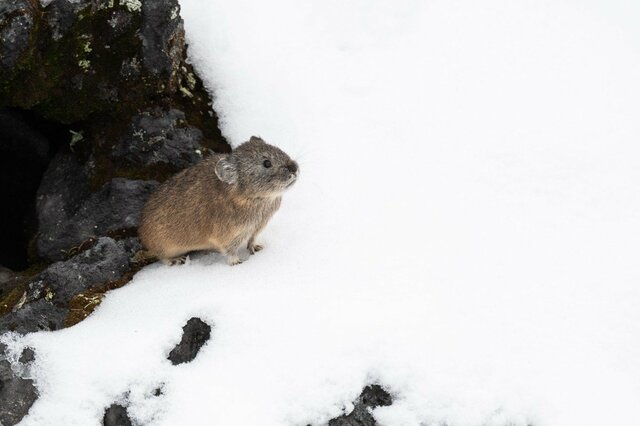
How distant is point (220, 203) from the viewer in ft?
26.5

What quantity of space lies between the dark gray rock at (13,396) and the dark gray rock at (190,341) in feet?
3.87

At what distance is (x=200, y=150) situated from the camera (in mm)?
8930

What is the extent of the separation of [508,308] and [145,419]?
3339 millimetres

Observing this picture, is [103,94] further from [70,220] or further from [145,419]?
[145,419]

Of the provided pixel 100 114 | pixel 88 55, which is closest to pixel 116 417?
pixel 100 114

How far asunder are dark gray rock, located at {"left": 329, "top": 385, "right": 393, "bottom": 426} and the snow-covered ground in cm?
8

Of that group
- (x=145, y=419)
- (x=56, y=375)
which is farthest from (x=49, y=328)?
(x=145, y=419)

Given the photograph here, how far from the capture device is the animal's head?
7.76 meters

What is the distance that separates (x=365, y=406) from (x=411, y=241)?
2.02 metres

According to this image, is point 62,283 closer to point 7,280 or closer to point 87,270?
point 87,270

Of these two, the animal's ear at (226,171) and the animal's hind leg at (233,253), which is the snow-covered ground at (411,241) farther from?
the animal's ear at (226,171)

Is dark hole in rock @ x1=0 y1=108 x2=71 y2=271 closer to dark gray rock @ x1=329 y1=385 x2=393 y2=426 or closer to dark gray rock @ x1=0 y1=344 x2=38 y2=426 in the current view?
dark gray rock @ x1=0 y1=344 x2=38 y2=426

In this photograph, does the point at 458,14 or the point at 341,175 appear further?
the point at 458,14

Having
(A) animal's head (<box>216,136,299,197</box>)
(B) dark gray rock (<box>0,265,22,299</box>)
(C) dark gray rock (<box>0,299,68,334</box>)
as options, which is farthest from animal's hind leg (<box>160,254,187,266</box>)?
(B) dark gray rock (<box>0,265,22,299</box>)
